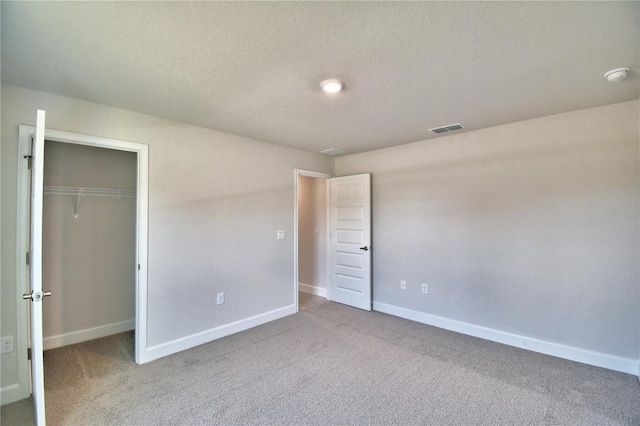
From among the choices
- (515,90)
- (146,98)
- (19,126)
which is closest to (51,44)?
(146,98)

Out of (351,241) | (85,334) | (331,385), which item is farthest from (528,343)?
(85,334)

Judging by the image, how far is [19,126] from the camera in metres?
2.26

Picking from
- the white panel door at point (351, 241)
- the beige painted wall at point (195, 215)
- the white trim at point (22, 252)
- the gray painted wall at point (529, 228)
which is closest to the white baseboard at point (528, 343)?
the gray painted wall at point (529, 228)

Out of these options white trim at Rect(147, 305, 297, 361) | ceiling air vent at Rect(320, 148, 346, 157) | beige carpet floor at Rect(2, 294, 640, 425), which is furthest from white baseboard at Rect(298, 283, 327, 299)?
ceiling air vent at Rect(320, 148, 346, 157)

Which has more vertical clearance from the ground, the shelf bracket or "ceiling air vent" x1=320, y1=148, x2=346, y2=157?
"ceiling air vent" x1=320, y1=148, x2=346, y2=157

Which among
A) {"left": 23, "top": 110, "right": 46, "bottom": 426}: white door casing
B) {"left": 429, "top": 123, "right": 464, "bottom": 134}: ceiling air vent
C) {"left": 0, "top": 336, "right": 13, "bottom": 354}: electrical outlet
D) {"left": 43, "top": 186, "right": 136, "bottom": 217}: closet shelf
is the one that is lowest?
{"left": 0, "top": 336, "right": 13, "bottom": 354}: electrical outlet

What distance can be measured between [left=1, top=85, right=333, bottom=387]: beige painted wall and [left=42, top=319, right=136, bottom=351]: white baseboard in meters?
1.06

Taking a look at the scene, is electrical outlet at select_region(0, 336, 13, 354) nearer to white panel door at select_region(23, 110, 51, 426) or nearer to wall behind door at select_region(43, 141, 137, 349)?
white panel door at select_region(23, 110, 51, 426)

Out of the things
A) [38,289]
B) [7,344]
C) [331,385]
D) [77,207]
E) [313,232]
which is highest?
[77,207]

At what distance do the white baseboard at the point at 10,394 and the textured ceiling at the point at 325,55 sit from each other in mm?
2333

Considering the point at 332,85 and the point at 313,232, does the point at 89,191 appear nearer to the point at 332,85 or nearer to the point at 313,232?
the point at 332,85

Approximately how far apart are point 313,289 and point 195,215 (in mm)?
2828

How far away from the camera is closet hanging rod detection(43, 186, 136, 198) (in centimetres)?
320

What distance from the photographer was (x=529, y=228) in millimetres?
3092
